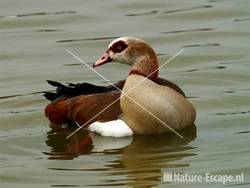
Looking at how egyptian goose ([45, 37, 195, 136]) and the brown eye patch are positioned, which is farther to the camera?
the brown eye patch

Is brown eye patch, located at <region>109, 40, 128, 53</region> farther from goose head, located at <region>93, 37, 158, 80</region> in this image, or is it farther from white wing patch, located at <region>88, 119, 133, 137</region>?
white wing patch, located at <region>88, 119, 133, 137</region>

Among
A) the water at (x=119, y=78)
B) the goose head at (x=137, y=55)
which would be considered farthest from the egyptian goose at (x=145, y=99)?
the water at (x=119, y=78)

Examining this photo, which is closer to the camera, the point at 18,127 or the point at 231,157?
the point at 231,157

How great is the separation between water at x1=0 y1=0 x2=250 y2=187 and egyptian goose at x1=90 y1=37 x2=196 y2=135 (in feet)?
0.49

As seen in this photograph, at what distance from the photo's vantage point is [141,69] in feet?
33.6

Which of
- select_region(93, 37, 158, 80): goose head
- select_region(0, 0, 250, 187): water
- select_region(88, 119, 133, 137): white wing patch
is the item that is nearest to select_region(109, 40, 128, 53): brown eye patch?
select_region(93, 37, 158, 80): goose head

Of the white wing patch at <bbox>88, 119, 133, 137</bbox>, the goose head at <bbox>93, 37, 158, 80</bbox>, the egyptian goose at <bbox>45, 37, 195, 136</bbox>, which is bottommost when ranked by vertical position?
the white wing patch at <bbox>88, 119, 133, 137</bbox>

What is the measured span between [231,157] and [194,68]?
3.46 meters

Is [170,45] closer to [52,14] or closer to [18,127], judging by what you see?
[52,14]

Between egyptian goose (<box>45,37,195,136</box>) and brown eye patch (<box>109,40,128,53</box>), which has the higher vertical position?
brown eye patch (<box>109,40,128,53</box>)

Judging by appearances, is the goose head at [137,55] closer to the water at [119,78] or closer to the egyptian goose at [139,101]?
the egyptian goose at [139,101]

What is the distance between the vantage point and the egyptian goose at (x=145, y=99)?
10.1 meters

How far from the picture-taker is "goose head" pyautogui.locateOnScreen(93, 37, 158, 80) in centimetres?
1022

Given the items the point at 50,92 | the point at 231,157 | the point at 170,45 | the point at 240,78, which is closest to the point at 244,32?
the point at 170,45
